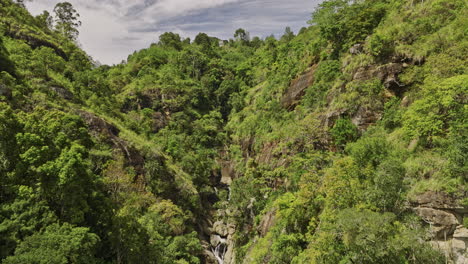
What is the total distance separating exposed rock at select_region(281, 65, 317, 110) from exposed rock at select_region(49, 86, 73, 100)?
3695 cm

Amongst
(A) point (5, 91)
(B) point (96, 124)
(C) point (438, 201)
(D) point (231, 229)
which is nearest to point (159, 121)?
(B) point (96, 124)

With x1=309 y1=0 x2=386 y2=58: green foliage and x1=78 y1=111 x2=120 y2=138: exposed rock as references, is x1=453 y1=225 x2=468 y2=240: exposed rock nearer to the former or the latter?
x1=309 y1=0 x2=386 y2=58: green foliage

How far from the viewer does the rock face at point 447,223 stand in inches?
600

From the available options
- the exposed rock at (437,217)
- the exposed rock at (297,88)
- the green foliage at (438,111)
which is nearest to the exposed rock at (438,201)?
the exposed rock at (437,217)

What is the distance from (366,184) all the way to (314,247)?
643 cm

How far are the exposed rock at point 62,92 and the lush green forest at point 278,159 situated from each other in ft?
0.59

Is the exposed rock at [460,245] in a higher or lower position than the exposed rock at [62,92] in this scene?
lower

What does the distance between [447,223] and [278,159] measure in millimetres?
26686

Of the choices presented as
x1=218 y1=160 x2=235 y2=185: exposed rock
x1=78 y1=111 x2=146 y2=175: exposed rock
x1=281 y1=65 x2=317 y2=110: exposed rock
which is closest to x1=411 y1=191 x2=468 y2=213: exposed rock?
x1=281 y1=65 x2=317 y2=110: exposed rock

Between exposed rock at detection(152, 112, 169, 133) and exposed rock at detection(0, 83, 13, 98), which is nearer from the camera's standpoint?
exposed rock at detection(0, 83, 13, 98)

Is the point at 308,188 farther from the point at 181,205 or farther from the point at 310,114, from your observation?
the point at 181,205

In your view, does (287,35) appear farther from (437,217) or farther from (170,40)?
(437,217)

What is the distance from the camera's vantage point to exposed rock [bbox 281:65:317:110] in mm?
46022

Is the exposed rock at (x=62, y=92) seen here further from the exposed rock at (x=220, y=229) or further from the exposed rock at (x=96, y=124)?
the exposed rock at (x=220, y=229)
